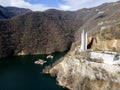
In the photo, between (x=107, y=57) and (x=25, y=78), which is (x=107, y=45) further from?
(x=25, y=78)

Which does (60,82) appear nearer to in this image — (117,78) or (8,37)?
(117,78)

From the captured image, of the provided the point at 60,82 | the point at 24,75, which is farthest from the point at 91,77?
the point at 24,75

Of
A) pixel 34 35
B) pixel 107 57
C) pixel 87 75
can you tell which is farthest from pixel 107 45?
pixel 34 35

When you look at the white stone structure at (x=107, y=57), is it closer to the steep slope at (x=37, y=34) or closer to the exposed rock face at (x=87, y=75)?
the exposed rock face at (x=87, y=75)

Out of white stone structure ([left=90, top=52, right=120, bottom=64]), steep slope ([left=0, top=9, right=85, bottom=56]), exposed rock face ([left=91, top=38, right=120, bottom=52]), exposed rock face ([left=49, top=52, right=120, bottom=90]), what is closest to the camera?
exposed rock face ([left=49, top=52, right=120, bottom=90])

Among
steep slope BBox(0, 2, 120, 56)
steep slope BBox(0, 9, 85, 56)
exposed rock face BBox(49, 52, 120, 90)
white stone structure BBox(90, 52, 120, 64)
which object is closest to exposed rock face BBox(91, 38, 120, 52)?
white stone structure BBox(90, 52, 120, 64)

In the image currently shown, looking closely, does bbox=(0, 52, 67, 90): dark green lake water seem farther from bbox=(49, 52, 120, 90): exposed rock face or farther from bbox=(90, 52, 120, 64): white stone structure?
bbox=(90, 52, 120, 64): white stone structure
